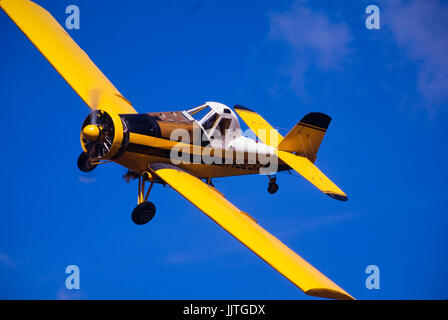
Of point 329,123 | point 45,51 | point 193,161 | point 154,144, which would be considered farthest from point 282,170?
point 45,51

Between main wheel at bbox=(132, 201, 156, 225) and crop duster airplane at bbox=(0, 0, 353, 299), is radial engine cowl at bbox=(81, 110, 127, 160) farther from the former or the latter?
main wheel at bbox=(132, 201, 156, 225)

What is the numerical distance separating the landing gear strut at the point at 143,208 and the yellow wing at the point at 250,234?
503 millimetres

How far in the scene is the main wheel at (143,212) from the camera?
36.6ft

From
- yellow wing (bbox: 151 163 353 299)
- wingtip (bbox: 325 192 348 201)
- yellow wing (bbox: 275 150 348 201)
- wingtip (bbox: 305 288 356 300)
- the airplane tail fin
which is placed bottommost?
wingtip (bbox: 305 288 356 300)

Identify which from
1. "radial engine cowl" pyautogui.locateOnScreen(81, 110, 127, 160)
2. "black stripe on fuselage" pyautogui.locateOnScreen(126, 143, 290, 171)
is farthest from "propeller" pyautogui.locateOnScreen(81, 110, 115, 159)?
"black stripe on fuselage" pyautogui.locateOnScreen(126, 143, 290, 171)

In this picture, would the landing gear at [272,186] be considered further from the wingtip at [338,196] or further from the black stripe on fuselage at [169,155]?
the wingtip at [338,196]

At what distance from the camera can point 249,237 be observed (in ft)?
30.5

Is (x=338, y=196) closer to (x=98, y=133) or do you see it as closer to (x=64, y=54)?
(x=98, y=133)

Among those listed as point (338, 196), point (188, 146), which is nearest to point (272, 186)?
point (338, 196)

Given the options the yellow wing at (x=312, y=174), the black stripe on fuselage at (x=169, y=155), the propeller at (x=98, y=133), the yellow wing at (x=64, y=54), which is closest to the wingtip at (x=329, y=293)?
the yellow wing at (x=312, y=174)

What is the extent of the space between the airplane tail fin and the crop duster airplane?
0.03 meters

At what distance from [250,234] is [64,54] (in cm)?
907

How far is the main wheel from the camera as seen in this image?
11148mm

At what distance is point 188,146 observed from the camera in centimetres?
1223
